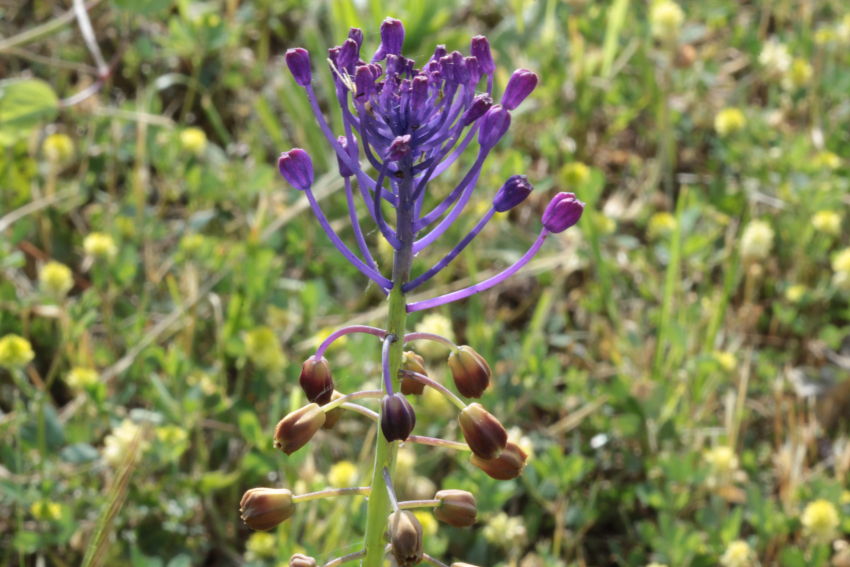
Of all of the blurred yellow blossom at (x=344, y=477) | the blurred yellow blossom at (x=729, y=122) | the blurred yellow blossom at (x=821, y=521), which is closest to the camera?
the blurred yellow blossom at (x=344, y=477)

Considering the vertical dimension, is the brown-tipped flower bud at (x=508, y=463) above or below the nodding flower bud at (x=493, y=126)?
below

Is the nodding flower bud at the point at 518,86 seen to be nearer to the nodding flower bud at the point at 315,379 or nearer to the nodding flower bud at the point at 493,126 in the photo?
the nodding flower bud at the point at 493,126

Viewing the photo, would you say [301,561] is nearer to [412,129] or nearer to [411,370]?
[411,370]

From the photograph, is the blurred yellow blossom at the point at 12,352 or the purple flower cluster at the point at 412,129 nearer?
the purple flower cluster at the point at 412,129

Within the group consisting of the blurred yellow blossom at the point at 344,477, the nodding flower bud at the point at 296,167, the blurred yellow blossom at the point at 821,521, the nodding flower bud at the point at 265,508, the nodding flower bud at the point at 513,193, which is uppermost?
the nodding flower bud at the point at 296,167

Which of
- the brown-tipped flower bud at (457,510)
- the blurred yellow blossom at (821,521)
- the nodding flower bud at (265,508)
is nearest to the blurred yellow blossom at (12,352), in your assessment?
the nodding flower bud at (265,508)

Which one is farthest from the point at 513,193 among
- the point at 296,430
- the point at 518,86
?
the point at 296,430

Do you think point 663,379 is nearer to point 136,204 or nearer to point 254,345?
point 254,345
